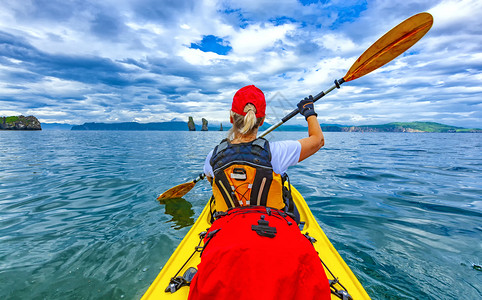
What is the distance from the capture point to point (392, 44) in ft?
16.3

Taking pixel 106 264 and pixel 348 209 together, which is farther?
pixel 348 209

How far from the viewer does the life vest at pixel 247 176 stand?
2.54 m

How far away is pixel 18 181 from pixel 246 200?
41.0 feet

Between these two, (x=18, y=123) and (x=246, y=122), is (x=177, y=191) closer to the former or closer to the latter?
(x=246, y=122)

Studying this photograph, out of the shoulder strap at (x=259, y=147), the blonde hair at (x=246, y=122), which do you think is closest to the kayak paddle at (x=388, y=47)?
the blonde hair at (x=246, y=122)

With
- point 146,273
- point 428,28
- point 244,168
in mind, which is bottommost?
point 146,273

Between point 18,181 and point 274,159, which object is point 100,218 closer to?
point 274,159

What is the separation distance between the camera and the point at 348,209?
6566mm

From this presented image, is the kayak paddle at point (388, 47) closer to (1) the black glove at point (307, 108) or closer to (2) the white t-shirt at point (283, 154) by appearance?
(1) the black glove at point (307, 108)

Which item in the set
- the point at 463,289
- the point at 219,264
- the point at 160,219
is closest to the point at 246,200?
the point at 219,264

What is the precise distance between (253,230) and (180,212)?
5564mm

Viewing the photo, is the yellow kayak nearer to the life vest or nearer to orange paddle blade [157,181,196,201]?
the life vest

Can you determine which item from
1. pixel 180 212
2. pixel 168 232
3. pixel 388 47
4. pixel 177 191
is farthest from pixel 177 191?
pixel 388 47

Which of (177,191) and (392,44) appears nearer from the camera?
(392,44)
